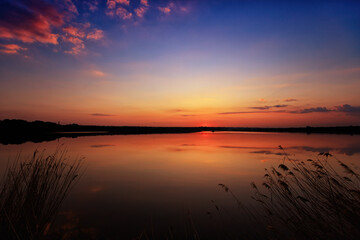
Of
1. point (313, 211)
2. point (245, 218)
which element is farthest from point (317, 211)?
point (245, 218)

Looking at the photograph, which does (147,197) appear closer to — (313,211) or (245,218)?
(245,218)

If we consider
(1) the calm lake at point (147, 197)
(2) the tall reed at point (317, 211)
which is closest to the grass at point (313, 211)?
(2) the tall reed at point (317, 211)

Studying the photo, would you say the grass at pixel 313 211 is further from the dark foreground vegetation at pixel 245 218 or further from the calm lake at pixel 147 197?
the calm lake at pixel 147 197

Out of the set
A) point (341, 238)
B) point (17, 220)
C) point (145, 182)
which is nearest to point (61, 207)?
point (17, 220)

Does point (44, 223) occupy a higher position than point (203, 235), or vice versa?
point (44, 223)

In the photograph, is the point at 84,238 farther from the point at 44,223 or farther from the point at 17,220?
the point at 17,220

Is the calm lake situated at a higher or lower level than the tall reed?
lower

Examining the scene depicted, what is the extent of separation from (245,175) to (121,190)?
7.78 metres

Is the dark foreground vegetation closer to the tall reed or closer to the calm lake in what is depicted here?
the tall reed

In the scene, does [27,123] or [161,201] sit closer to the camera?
[161,201]

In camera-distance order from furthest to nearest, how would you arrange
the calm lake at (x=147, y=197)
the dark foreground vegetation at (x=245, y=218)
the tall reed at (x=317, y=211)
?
the calm lake at (x=147, y=197) → the dark foreground vegetation at (x=245, y=218) → the tall reed at (x=317, y=211)

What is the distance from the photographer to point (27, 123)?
73.6 metres

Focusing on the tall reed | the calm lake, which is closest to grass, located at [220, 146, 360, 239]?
the tall reed

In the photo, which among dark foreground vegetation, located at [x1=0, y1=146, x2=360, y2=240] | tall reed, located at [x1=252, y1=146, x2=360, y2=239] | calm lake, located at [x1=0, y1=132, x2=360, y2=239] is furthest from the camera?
calm lake, located at [x1=0, y1=132, x2=360, y2=239]
